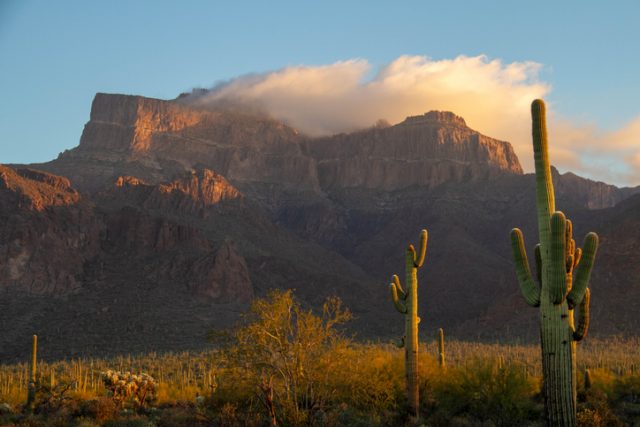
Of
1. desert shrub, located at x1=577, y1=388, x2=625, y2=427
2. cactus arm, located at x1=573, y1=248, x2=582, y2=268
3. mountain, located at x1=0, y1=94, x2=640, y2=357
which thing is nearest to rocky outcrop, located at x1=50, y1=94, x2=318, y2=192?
mountain, located at x1=0, y1=94, x2=640, y2=357

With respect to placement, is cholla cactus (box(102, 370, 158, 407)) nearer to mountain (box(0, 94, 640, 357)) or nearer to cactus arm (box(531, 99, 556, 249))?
cactus arm (box(531, 99, 556, 249))

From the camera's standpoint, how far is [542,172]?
13844 mm

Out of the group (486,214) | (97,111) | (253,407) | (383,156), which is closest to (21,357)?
(253,407)

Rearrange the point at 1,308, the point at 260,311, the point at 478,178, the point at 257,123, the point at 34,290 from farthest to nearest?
1. the point at 257,123
2. the point at 478,178
3. the point at 34,290
4. the point at 1,308
5. the point at 260,311

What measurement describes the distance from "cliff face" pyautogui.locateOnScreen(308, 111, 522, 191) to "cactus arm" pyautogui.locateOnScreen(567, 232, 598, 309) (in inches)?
5521

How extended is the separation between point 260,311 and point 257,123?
161 m

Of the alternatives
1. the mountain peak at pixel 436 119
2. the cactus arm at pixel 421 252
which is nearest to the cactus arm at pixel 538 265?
the cactus arm at pixel 421 252

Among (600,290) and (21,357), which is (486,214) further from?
(21,357)

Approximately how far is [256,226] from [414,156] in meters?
65.7

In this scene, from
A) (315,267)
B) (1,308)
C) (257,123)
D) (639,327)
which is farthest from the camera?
(257,123)

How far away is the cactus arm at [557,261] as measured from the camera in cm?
1307

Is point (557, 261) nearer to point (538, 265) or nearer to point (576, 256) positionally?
point (538, 265)

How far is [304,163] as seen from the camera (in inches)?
6590

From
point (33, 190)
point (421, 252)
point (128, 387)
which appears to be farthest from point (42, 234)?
point (421, 252)
